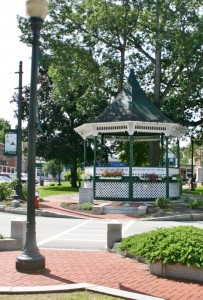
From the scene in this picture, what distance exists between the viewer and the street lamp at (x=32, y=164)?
7.49 m

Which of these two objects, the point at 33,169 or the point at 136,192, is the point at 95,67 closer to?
the point at 136,192

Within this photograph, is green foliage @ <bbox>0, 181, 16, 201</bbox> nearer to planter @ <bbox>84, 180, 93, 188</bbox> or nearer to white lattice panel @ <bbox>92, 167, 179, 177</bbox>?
planter @ <bbox>84, 180, 93, 188</bbox>

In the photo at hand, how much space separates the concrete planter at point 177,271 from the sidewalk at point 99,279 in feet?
0.50

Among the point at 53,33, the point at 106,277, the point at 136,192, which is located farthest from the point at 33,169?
the point at 53,33

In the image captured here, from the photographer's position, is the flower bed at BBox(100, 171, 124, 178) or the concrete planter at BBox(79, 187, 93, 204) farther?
the flower bed at BBox(100, 171, 124, 178)

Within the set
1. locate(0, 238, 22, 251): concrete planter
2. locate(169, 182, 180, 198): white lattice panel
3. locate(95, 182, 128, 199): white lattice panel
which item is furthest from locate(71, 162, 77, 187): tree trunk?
locate(0, 238, 22, 251): concrete planter

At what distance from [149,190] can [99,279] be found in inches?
675

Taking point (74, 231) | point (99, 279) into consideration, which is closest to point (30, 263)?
point (99, 279)

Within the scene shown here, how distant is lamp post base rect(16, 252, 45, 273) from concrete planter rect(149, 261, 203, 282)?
1912 mm

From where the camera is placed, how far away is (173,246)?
734cm

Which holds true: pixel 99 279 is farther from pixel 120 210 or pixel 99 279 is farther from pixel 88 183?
pixel 88 183

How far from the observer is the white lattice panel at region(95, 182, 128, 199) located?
936 inches

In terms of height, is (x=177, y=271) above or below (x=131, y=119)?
below

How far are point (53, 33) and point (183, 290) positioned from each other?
27683mm
